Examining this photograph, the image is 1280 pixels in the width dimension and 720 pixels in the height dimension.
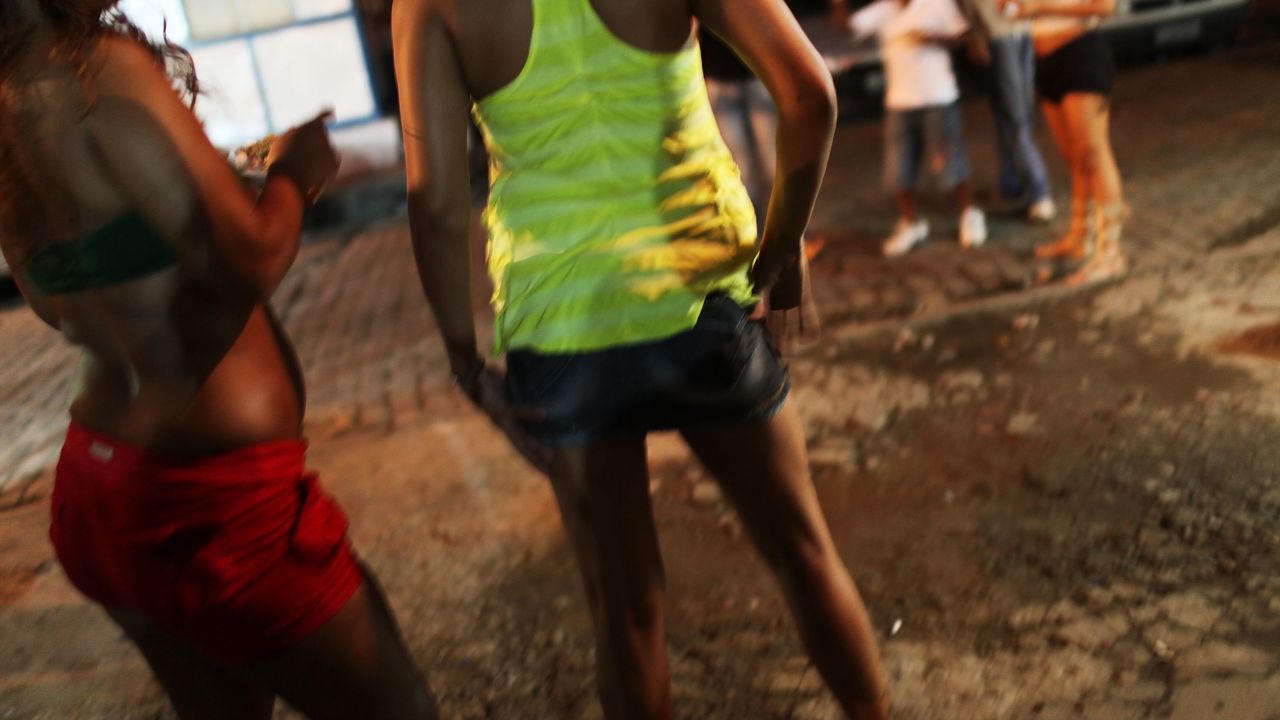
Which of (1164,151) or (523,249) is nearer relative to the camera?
(523,249)

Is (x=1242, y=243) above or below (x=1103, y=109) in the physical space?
below

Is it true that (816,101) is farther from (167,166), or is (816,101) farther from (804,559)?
(167,166)

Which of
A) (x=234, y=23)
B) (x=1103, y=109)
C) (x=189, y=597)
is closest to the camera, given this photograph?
(x=189, y=597)

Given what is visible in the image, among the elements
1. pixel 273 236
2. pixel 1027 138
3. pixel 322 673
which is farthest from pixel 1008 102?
pixel 322 673

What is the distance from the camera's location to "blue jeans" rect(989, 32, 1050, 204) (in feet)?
19.8

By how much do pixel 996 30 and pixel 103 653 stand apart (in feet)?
17.5

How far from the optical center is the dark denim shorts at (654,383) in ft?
5.90

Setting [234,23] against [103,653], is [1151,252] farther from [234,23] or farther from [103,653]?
[234,23]

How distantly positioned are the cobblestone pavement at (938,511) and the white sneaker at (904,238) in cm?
10

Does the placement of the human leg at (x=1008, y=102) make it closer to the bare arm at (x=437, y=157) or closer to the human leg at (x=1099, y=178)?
the human leg at (x=1099, y=178)

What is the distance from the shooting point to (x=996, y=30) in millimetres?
5789

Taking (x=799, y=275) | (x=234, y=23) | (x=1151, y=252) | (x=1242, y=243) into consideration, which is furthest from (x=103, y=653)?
(x=234, y=23)

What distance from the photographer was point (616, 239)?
1754 mm

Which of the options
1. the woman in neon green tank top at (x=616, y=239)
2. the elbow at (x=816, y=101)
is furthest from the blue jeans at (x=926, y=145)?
the elbow at (x=816, y=101)
